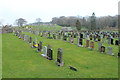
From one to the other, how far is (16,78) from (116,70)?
638 cm

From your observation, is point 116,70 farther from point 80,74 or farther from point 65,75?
point 65,75

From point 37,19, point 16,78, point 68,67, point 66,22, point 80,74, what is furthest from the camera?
point 37,19

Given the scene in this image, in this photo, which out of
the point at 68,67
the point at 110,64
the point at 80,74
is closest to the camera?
the point at 80,74

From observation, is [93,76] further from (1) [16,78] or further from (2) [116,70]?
(1) [16,78]

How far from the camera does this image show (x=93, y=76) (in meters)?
9.86

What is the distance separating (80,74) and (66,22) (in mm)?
98380

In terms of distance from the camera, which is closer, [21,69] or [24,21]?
[21,69]

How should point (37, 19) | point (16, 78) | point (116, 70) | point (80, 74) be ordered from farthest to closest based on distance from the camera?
point (37, 19), point (116, 70), point (80, 74), point (16, 78)

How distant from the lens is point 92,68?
1170cm

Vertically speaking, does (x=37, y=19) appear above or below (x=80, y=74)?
above

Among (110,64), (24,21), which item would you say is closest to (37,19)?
(24,21)

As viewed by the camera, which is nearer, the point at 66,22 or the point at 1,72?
the point at 1,72

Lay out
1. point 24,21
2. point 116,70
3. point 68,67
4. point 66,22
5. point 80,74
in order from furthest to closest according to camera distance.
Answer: point 24,21
point 66,22
point 68,67
point 116,70
point 80,74

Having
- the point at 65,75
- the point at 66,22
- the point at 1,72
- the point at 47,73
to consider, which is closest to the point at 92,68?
the point at 65,75
